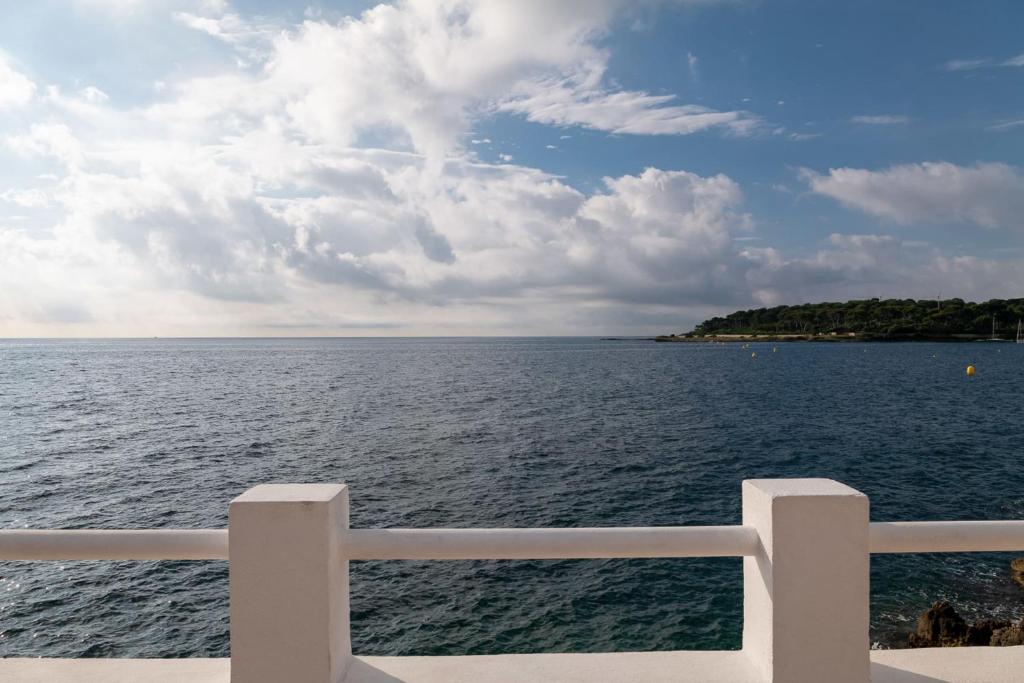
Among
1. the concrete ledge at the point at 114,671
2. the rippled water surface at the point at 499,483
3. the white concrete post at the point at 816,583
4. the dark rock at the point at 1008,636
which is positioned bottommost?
the rippled water surface at the point at 499,483

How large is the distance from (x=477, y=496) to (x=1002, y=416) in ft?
156

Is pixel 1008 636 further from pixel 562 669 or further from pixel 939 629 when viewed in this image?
pixel 562 669

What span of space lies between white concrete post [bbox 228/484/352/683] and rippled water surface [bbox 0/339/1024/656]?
13077mm

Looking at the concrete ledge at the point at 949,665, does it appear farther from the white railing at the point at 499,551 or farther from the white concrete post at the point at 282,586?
the white concrete post at the point at 282,586

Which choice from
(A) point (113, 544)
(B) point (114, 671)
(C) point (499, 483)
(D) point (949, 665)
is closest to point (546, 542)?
(A) point (113, 544)

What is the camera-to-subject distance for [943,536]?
2852 millimetres

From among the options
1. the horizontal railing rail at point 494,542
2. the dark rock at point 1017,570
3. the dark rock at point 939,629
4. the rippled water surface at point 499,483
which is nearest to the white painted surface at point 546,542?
the horizontal railing rail at point 494,542

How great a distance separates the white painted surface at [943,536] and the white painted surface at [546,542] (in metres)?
0.60

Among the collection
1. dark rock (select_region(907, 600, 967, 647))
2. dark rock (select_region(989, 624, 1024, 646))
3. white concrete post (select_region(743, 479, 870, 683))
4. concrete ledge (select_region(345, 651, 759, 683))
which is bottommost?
dark rock (select_region(907, 600, 967, 647))

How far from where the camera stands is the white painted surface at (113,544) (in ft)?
9.08

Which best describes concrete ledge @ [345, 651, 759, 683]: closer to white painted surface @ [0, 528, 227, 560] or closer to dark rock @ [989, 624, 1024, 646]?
white painted surface @ [0, 528, 227, 560]

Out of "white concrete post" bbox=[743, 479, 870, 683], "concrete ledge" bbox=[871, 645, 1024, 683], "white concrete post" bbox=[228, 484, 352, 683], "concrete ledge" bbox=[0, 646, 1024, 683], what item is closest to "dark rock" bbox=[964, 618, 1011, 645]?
"concrete ledge" bbox=[871, 645, 1024, 683]

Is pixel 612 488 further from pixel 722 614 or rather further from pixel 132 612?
pixel 132 612

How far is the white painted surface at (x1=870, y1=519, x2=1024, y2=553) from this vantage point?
2.83 metres
